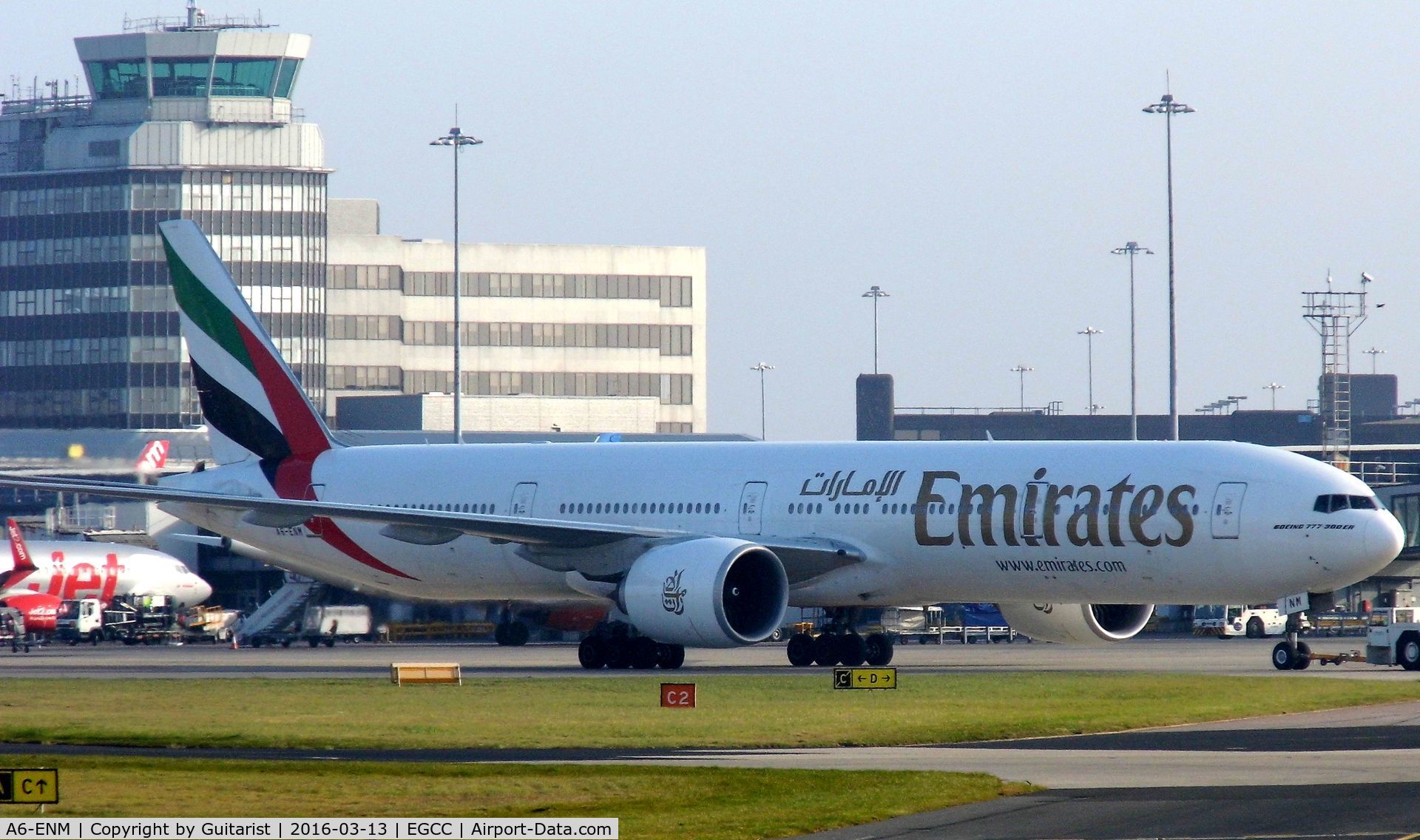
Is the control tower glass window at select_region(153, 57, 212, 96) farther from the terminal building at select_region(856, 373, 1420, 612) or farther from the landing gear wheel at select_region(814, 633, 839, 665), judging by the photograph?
the landing gear wheel at select_region(814, 633, 839, 665)

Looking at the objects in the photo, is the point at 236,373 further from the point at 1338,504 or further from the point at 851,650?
the point at 1338,504

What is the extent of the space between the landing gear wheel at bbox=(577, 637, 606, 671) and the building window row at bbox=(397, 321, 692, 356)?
91.0 m

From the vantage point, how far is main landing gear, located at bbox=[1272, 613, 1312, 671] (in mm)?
38875

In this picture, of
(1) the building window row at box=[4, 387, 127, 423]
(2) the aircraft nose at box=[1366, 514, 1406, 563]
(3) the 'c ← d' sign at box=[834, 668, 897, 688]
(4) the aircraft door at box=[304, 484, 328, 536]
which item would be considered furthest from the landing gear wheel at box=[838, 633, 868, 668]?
(1) the building window row at box=[4, 387, 127, 423]

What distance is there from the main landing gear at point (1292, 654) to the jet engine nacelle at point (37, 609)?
37502mm

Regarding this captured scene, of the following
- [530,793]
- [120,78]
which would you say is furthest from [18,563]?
[120,78]

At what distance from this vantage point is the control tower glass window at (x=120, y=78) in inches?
4929

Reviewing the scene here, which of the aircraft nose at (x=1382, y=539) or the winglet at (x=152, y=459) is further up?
the winglet at (x=152, y=459)

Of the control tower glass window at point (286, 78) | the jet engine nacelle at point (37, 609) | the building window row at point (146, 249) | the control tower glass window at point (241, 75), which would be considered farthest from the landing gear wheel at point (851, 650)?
the control tower glass window at point (286, 78)

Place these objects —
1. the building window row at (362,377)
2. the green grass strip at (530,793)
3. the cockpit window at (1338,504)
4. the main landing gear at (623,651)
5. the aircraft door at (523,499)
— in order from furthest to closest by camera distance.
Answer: the building window row at (362,377), the aircraft door at (523,499), the main landing gear at (623,651), the cockpit window at (1338,504), the green grass strip at (530,793)

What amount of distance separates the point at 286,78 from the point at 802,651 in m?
93.0

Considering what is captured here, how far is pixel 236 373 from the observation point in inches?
1869

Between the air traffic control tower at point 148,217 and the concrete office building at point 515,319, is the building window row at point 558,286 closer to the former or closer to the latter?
the concrete office building at point 515,319

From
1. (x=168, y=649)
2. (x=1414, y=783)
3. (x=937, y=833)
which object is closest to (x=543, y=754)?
(x=937, y=833)
